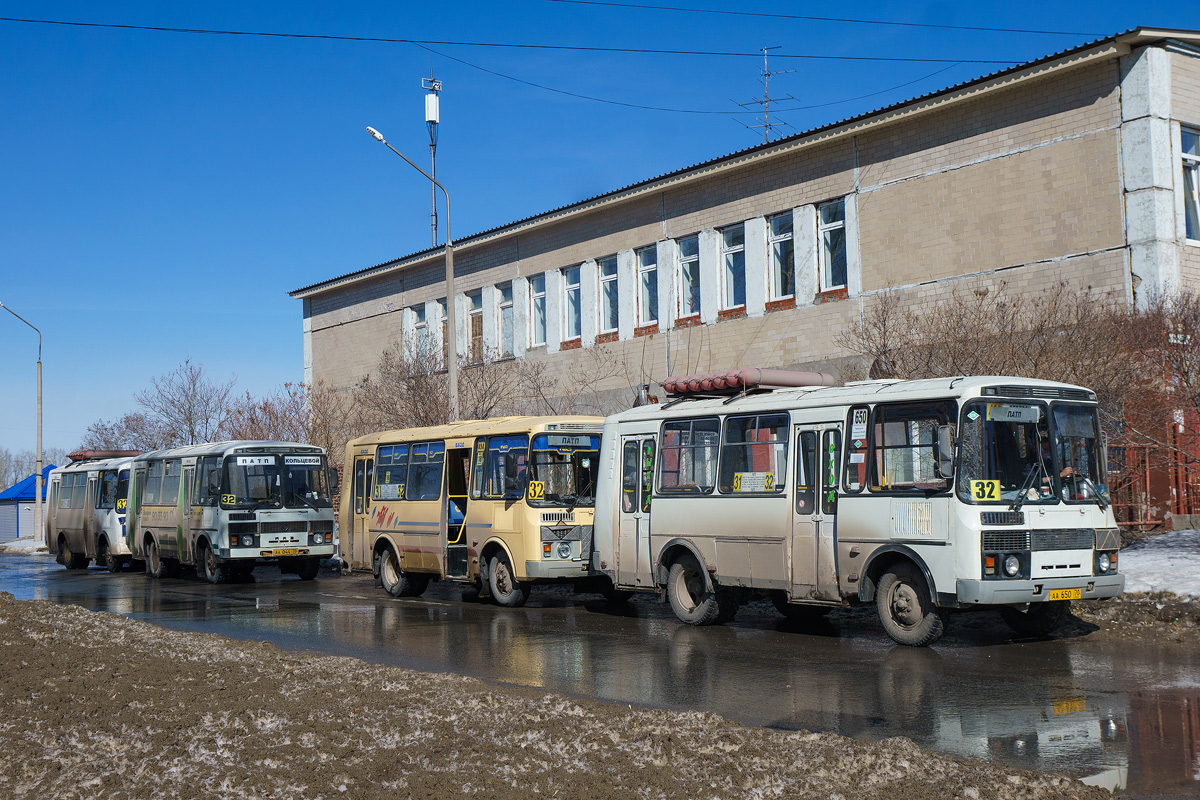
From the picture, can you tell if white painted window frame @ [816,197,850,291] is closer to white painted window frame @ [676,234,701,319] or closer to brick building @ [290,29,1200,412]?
brick building @ [290,29,1200,412]

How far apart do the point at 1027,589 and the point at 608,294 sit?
83.2 feet

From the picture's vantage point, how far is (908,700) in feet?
30.3

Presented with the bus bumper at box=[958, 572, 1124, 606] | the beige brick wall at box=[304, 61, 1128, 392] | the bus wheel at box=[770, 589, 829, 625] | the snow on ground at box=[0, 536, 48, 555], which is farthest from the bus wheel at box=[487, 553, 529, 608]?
the snow on ground at box=[0, 536, 48, 555]

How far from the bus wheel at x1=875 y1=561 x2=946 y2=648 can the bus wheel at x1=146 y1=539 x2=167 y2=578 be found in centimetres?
2091

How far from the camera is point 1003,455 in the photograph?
38.8 ft

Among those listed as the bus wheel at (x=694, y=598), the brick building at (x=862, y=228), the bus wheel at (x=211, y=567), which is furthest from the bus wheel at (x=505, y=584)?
the brick building at (x=862, y=228)

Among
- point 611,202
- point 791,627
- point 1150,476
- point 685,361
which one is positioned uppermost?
point 611,202

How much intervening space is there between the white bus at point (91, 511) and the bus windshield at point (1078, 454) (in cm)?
2527

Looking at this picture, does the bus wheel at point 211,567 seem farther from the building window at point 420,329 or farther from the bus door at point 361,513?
the building window at point 420,329

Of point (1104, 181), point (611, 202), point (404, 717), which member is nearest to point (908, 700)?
point (404, 717)

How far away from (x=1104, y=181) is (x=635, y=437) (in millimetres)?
12259

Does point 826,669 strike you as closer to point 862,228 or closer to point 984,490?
point 984,490

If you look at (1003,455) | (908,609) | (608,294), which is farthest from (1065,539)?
(608,294)

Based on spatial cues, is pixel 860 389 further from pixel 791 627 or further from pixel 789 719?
pixel 789 719
